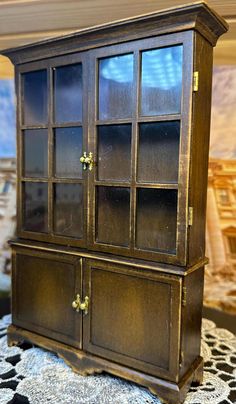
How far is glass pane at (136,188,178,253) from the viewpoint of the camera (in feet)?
5.19

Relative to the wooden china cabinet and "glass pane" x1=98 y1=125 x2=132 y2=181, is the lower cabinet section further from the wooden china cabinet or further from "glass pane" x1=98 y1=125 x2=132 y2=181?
"glass pane" x1=98 y1=125 x2=132 y2=181

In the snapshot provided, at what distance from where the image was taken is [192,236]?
156 centimetres

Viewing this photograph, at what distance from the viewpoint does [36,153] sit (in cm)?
199

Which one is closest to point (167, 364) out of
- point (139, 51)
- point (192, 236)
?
point (192, 236)

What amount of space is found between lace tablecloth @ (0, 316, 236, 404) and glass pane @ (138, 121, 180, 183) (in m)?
1.04

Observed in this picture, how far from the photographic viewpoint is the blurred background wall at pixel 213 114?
1.94 metres

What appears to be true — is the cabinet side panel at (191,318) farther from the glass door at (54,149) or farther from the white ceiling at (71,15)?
the white ceiling at (71,15)

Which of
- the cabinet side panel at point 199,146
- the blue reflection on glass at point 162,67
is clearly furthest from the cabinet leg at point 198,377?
the blue reflection on glass at point 162,67

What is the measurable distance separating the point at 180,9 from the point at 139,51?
0.25 meters

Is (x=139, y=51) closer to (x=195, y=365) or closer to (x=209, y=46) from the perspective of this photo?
(x=209, y=46)

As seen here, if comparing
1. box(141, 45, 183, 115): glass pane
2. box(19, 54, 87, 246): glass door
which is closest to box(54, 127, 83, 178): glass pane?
box(19, 54, 87, 246): glass door

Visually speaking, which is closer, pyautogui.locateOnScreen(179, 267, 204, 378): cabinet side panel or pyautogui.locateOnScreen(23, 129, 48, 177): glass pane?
pyautogui.locateOnScreen(179, 267, 204, 378): cabinet side panel

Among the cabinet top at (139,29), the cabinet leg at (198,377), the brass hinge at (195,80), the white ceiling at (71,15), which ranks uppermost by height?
the white ceiling at (71,15)

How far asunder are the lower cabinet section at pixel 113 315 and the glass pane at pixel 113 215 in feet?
0.38
